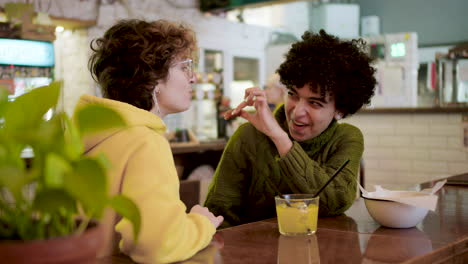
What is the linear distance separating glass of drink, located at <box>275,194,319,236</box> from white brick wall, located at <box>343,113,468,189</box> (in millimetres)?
4078

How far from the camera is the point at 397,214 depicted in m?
1.41

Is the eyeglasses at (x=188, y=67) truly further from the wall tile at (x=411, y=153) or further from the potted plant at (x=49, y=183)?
the wall tile at (x=411, y=153)

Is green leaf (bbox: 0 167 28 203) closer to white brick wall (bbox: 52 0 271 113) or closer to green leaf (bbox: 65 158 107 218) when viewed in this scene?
green leaf (bbox: 65 158 107 218)

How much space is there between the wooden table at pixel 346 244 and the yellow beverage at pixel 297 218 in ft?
0.08

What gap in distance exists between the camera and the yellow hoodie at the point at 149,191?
1.03 metres

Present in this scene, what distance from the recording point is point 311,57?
188cm

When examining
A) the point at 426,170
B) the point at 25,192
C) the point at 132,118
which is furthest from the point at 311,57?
the point at 426,170

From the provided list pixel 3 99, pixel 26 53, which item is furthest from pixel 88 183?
pixel 26 53

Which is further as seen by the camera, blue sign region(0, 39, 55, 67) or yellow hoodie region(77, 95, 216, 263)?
blue sign region(0, 39, 55, 67)

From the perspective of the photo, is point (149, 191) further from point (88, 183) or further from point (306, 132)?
point (306, 132)

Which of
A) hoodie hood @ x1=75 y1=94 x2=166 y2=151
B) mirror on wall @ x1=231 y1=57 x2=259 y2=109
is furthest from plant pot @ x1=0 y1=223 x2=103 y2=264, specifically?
mirror on wall @ x1=231 y1=57 x2=259 y2=109

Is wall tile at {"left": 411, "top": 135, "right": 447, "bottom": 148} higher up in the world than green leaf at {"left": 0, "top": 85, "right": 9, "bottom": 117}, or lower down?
lower down

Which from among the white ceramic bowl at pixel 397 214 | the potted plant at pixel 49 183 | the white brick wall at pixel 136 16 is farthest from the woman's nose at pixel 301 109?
the white brick wall at pixel 136 16

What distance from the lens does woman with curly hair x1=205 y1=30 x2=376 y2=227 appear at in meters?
1.85
